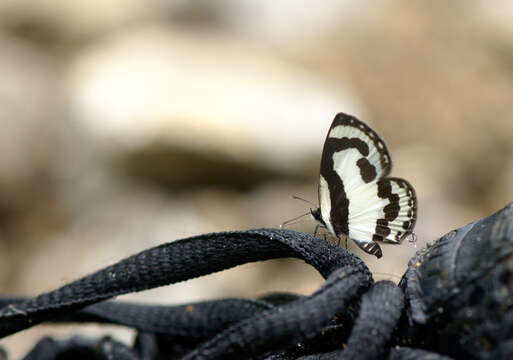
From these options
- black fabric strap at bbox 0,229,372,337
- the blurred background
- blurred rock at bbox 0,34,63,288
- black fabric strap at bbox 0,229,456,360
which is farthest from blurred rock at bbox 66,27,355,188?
black fabric strap at bbox 0,229,372,337

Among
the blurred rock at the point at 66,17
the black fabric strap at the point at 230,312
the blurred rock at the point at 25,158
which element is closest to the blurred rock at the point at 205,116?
the blurred rock at the point at 25,158

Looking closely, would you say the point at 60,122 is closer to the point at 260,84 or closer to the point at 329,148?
the point at 260,84

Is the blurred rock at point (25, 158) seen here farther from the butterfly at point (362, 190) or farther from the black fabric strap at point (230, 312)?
the butterfly at point (362, 190)

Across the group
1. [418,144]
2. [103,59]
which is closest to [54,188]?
[103,59]

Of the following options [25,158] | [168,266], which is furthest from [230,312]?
[25,158]

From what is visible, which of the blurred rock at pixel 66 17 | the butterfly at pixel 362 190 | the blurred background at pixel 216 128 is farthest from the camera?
the blurred rock at pixel 66 17

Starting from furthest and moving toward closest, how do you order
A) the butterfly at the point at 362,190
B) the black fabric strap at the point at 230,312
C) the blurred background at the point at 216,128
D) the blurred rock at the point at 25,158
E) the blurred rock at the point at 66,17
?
the blurred rock at the point at 66,17
the blurred rock at the point at 25,158
the blurred background at the point at 216,128
the butterfly at the point at 362,190
the black fabric strap at the point at 230,312
